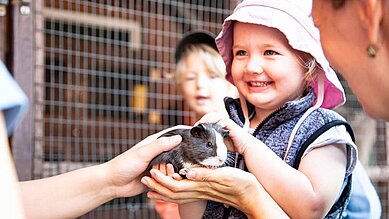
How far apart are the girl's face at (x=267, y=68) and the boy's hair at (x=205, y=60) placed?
1.08 metres

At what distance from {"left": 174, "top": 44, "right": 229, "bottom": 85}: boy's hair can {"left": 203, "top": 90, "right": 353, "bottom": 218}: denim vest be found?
3.63 ft

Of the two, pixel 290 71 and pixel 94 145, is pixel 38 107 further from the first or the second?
pixel 290 71

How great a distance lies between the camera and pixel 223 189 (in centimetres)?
143

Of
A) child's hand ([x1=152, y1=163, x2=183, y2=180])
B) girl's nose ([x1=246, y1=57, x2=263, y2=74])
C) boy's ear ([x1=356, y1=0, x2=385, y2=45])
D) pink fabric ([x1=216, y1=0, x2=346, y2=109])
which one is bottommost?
child's hand ([x1=152, y1=163, x2=183, y2=180])

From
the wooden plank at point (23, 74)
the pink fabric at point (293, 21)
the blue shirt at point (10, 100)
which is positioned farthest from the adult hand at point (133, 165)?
the wooden plank at point (23, 74)

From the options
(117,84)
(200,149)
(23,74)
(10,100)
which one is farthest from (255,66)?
(117,84)

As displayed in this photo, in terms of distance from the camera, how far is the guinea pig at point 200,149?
1418 mm

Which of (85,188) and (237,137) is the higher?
(237,137)

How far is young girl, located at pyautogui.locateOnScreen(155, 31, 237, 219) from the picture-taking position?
8.75 feet

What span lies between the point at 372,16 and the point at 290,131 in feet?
1.97

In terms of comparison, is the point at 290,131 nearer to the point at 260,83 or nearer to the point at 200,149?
the point at 260,83

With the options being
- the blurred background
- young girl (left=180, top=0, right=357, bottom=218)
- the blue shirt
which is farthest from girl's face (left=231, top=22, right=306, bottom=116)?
the blurred background

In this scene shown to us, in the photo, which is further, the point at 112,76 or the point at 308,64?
the point at 112,76

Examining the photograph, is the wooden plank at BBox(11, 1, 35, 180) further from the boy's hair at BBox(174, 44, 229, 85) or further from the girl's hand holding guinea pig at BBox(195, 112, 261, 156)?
the girl's hand holding guinea pig at BBox(195, 112, 261, 156)
